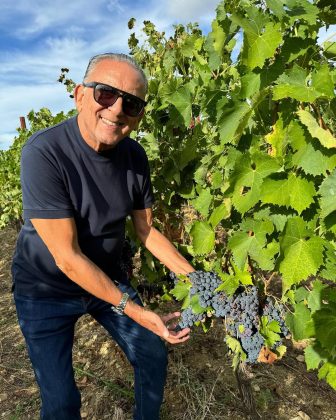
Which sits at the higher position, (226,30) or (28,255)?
(226,30)

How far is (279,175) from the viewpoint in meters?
1.67

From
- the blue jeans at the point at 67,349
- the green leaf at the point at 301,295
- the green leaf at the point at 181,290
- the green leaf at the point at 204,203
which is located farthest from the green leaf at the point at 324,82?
the blue jeans at the point at 67,349

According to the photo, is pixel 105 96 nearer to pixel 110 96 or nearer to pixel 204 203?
pixel 110 96

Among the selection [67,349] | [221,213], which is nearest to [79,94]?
[221,213]

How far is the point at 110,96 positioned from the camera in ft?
7.15

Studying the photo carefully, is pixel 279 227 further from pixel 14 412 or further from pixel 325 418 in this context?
pixel 14 412

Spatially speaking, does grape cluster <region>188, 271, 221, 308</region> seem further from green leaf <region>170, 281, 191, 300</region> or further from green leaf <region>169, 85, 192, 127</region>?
green leaf <region>169, 85, 192, 127</region>

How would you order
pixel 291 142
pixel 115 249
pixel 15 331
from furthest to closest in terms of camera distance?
pixel 15 331 → pixel 115 249 → pixel 291 142

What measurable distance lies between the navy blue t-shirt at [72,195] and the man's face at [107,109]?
0.30ft

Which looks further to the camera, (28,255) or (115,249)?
(115,249)

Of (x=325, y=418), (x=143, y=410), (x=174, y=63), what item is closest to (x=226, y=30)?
(x=174, y=63)

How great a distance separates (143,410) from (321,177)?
187cm

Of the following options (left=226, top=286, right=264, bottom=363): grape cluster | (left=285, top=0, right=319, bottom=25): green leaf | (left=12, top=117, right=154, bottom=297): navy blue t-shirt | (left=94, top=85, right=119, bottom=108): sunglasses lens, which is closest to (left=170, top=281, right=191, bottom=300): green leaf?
(left=226, top=286, right=264, bottom=363): grape cluster

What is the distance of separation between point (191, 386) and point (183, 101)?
230cm
